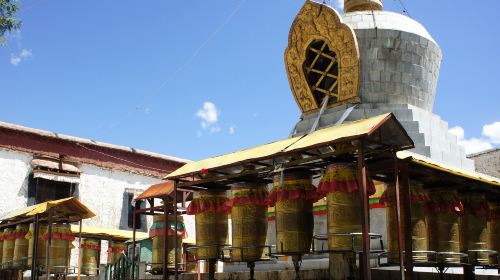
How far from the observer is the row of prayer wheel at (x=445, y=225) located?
9.85 metres

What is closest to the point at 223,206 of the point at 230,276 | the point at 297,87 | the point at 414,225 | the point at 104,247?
the point at 230,276

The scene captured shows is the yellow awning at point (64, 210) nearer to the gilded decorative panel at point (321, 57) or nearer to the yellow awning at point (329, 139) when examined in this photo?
the yellow awning at point (329, 139)

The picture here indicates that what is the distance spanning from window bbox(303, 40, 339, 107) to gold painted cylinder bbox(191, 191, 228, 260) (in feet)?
17.8

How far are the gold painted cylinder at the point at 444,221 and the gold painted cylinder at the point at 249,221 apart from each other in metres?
3.02

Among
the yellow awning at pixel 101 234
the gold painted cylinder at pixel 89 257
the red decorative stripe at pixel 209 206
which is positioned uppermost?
the red decorative stripe at pixel 209 206

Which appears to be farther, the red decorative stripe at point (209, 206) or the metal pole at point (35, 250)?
the metal pole at point (35, 250)

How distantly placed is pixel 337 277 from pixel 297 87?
693 cm

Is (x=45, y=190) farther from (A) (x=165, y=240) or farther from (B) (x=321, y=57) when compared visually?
(A) (x=165, y=240)

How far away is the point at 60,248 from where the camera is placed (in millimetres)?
16719

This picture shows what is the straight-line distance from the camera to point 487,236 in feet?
37.8

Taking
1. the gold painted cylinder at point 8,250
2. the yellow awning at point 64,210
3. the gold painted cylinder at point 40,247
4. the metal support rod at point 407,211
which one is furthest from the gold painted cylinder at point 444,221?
the gold painted cylinder at point 8,250

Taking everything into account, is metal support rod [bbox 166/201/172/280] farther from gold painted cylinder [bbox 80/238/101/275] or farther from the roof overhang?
gold painted cylinder [bbox 80/238/101/275]

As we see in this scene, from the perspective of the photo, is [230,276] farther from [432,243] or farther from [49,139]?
[49,139]

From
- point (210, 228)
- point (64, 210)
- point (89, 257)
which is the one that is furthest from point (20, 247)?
point (210, 228)
